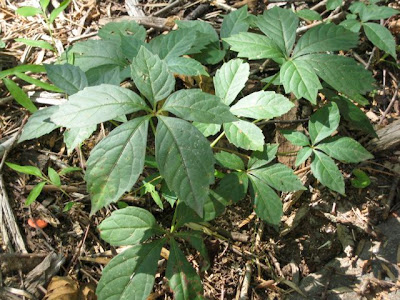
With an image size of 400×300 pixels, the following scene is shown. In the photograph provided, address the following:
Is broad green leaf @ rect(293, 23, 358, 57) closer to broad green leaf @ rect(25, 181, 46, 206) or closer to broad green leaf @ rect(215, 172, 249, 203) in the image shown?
broad green leaf @ rect(215, 172, 249, 203)

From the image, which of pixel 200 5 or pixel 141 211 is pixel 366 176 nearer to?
pixel 141 211

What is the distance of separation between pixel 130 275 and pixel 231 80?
1.02m

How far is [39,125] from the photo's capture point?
1825mm

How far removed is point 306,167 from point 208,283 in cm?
84

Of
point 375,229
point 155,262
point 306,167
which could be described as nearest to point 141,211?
point 155,262

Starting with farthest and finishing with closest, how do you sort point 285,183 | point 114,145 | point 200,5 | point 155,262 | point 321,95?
point 200,5, point 321,95, point 285,183, point 155,262, point 114,145

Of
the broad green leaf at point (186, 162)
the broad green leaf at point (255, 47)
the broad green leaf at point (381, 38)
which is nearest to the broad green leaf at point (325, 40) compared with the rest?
the broad green leaf at point (255, 47)

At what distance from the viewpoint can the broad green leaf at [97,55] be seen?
6.86 ft

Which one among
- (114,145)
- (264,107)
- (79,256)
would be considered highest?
(114,145)

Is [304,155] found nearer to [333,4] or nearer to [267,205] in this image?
[267,205]

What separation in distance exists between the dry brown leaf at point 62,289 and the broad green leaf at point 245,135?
3.28ft

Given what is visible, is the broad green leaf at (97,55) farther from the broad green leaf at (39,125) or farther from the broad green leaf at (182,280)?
the broad green leaf at (182,280)

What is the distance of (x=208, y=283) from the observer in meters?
1.91

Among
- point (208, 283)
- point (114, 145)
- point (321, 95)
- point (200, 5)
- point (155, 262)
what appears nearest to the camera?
point (114, 145)
